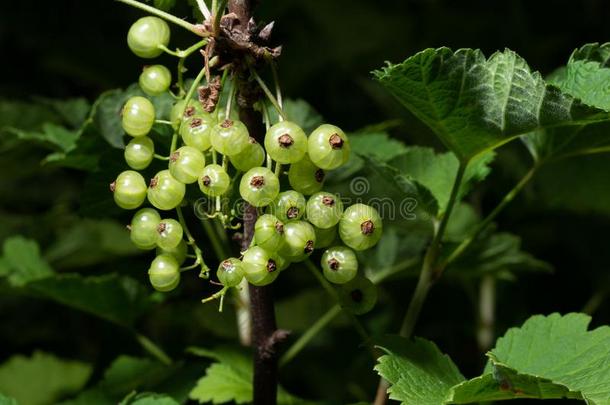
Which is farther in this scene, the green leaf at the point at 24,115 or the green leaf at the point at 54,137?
the green leaf at the point at 24,115

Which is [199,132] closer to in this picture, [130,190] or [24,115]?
[130,190]

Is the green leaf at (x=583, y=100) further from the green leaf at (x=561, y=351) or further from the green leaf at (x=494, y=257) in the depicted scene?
the green leaf at (x=494, y=257)

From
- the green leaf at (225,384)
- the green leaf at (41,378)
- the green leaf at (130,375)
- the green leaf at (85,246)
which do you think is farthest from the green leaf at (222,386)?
the green leaf at (85,246)

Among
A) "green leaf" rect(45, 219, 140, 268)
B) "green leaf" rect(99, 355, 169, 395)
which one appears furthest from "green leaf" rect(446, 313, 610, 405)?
"green leaf" rect(45, 219, 140, 268)

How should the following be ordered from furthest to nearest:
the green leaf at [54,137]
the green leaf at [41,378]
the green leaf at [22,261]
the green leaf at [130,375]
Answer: the green leaf at [41,378] < the green leaf at [22,261] < the green leaf at [54,137] < the green leaf at [130,375]

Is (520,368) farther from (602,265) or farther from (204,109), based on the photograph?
(602,265)

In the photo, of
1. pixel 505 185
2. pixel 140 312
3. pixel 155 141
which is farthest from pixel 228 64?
pixel 505 185

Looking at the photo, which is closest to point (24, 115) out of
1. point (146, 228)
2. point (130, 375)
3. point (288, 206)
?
point (130, 375)
